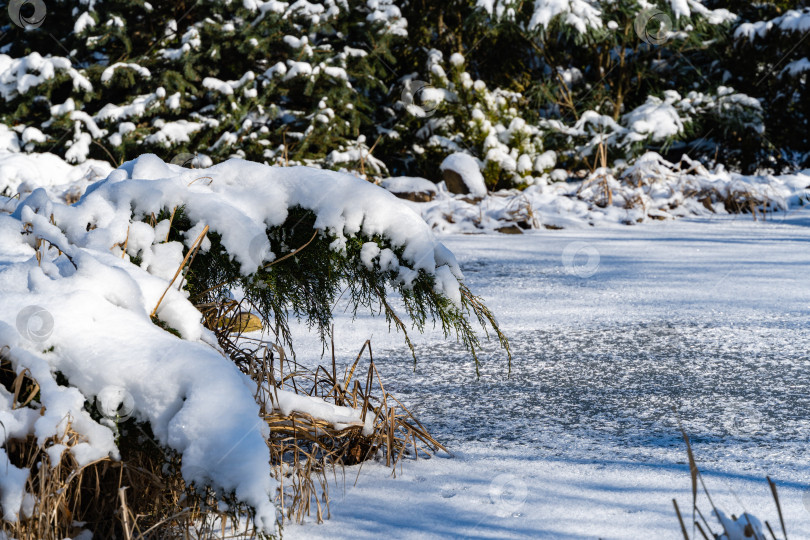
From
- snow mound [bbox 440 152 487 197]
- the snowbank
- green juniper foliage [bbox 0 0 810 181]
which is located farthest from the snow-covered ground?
green juniper foliage [bbox 0 0 810 181]

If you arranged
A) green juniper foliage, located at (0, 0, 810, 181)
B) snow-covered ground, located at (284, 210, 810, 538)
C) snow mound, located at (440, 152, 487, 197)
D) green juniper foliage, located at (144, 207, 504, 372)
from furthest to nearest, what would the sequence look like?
green juniper foliage, located at (0, 0, 810, 181)
snow mound, located at (440, 152, 487, 197)
green juniper foliage, located at (144, 207, 504, 372)
snow-covered ground, located at (284, 210, 810, 538)

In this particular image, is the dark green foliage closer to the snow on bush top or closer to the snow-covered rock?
the snow on bush top

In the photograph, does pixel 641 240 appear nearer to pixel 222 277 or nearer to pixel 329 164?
pixel 329 164

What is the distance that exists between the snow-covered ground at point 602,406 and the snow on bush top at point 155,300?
0.39 meters

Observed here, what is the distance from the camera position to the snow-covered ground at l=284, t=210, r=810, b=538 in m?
1.69

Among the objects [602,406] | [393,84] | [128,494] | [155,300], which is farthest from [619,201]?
[128,494]

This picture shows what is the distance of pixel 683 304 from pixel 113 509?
10.2ft

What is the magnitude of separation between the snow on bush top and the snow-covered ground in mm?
392

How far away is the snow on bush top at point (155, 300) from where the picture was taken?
1.27 m

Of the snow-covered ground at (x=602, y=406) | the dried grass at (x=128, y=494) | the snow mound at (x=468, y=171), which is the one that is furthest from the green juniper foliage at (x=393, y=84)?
the dried grass at (x=128, y=494)

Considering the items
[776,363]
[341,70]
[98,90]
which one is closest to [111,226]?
[776,363]

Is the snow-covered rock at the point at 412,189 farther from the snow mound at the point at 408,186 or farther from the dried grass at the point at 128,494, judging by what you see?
the dried grass at the point at 128,494

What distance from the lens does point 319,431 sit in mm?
1974

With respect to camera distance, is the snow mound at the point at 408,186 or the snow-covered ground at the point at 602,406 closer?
the snow-covered ground at the point at 602,406
